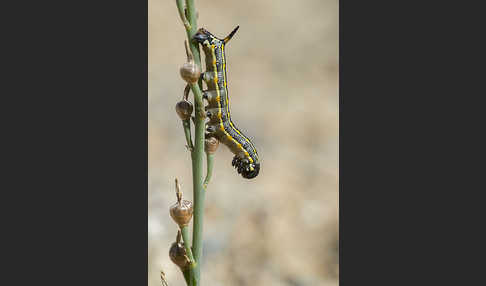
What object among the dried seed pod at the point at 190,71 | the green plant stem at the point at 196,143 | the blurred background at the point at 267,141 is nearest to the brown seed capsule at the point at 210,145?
the green plant stem at the point at 196,143

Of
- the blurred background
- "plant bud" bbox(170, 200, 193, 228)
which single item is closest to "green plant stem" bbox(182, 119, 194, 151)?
"plant bud" bbox(170, 200, 193, 228)

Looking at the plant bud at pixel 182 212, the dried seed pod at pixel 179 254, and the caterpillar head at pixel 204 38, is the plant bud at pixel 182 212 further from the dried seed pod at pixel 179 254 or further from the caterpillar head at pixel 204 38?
the caterpillar head at pixel 204 38

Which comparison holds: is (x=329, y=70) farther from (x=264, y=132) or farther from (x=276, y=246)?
(x=276, y=246)

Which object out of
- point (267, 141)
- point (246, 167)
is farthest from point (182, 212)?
point (267, 141)

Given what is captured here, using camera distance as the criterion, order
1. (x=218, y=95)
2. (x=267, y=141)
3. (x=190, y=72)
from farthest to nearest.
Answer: (x=267, y=141), (x=218, y=95), (x=190, y=72)

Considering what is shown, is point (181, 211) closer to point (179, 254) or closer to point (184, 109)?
point (179, 254)

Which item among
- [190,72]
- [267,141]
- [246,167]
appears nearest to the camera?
[190,72]
